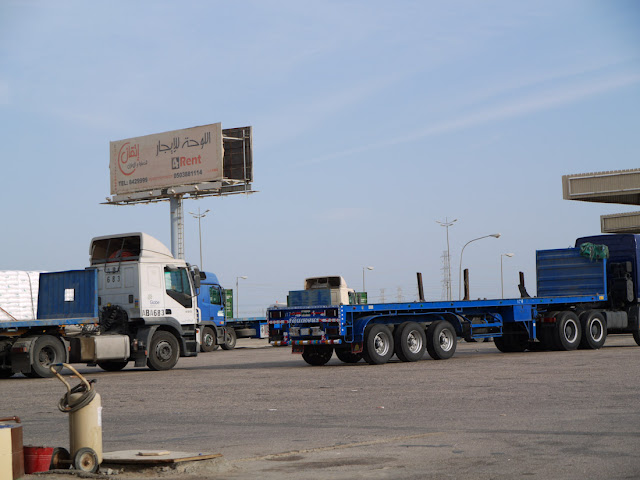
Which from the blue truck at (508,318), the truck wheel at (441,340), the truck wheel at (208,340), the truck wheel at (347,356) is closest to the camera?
the blue truck at (508,318)

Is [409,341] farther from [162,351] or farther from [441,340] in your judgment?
[162,351]

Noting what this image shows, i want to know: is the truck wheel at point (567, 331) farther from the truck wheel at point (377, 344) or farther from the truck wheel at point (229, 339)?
the truck wheel at point (229, 339)

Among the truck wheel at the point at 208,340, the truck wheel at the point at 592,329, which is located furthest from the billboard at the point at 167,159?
the truck wheel at the point at 592,329

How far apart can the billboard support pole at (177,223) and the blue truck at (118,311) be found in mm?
36456

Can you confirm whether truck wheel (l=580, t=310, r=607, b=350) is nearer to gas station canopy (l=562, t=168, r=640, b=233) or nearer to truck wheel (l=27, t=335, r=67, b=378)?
truck wheel (l=27, t=335, r=67, b=378)

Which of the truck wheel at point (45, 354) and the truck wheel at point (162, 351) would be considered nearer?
the truck wheel at point (45, 354)

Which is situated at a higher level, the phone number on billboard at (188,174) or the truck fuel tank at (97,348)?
the phone number on billboard at (188,174)

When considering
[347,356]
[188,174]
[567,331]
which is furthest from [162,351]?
[188,174]

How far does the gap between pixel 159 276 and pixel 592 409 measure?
576 inches

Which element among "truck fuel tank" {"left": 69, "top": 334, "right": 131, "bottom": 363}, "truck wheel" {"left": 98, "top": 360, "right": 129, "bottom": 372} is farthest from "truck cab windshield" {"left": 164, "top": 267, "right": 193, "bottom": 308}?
"truck wheel" {"left": 98, "top": 360, "right": 129, "bottom": 372}

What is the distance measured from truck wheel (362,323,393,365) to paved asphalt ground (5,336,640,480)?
144 cm

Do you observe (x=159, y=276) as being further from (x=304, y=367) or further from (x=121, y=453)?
(x=121, y=453)

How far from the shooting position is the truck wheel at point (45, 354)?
21625mm

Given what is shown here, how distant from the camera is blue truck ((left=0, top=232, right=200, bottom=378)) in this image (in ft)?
72.8
